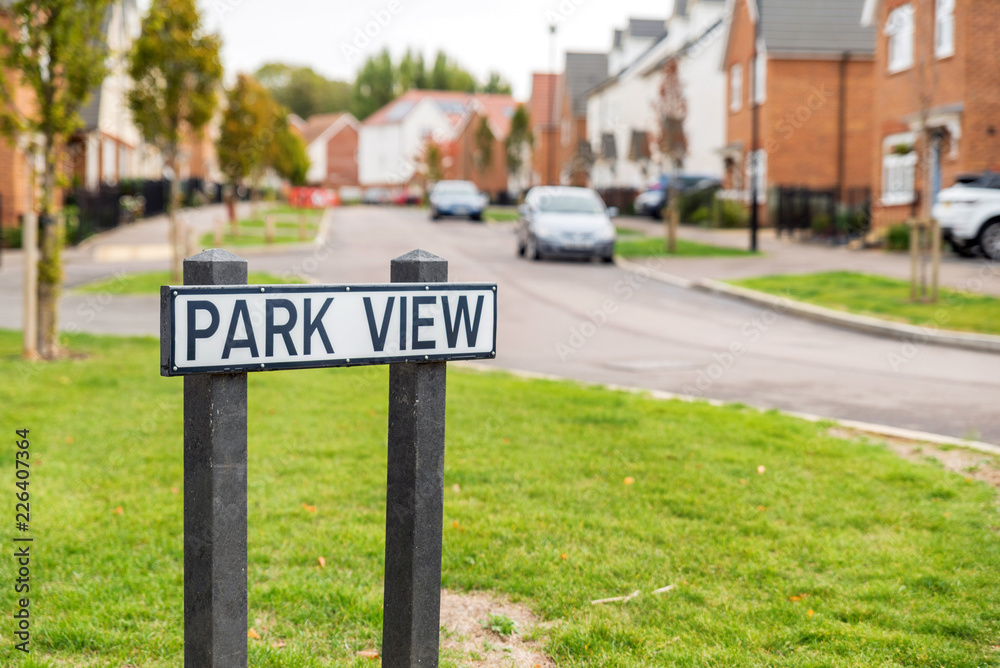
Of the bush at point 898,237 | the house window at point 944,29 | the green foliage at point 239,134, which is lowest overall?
the bush at point 898,237

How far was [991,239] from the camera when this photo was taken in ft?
69.5

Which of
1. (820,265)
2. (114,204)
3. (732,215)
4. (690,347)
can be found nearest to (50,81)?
(690,347)

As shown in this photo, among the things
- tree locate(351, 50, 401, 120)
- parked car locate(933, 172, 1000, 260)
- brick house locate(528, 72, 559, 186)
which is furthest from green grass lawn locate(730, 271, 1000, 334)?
tree locate(351, 50, 401, 120)

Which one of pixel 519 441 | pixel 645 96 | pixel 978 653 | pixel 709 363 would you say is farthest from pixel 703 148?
pixel 978 653

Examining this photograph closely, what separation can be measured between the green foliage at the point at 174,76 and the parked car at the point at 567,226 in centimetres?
850

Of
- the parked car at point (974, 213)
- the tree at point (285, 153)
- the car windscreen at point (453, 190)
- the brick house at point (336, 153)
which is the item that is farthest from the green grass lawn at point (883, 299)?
the brick house at point (336, 153)

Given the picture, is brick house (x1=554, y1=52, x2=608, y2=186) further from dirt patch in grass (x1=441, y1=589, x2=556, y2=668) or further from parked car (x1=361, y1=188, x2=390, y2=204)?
dirt patch in grass (x1=441, y1=589, x2=556, y2=668)

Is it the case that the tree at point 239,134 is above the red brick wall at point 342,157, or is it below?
below

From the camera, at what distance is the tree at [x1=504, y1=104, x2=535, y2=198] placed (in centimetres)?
6894

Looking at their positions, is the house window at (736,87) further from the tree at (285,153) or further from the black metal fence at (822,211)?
the tree at (285,153)

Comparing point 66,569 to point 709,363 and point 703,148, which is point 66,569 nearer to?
point 709,363

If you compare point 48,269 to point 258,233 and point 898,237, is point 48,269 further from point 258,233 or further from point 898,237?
point 258,233

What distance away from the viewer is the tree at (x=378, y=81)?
116 m

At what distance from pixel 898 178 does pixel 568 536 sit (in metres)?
26.5
